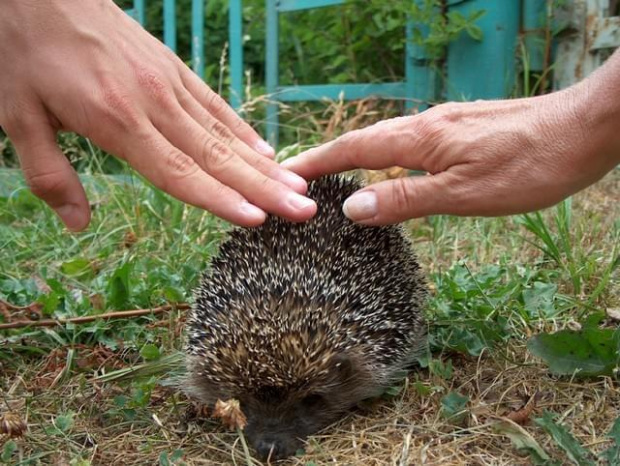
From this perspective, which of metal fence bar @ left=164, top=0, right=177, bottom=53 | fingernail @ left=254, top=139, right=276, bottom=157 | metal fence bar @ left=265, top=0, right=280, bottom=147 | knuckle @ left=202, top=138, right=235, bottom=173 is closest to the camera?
knuckle @ left=202, top=138, right=235, bottom=173

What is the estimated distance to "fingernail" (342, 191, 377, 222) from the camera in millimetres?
3018

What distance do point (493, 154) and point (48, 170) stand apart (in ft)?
5.51

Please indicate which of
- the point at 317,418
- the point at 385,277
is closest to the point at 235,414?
the point at 317,418

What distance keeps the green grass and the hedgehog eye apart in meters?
0.13

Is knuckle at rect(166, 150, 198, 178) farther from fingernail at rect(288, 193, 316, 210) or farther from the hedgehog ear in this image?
the hedgehog ear

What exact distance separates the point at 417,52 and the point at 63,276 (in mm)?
3735

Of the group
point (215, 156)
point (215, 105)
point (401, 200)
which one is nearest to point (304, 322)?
point (401, 200)

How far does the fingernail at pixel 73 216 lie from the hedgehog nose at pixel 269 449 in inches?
44.8

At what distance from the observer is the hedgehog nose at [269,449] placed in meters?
2.86

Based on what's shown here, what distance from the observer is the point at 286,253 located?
3.28 m

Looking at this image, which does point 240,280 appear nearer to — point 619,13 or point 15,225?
point 15,225

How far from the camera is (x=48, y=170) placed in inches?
118

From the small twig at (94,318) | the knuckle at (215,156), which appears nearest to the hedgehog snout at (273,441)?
the knuckle at (215,156)

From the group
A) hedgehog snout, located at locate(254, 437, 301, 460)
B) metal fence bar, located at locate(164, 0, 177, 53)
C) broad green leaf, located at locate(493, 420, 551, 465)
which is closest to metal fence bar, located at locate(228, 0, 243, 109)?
metal fence bar, located at locate(164, 0, 177, 53)
